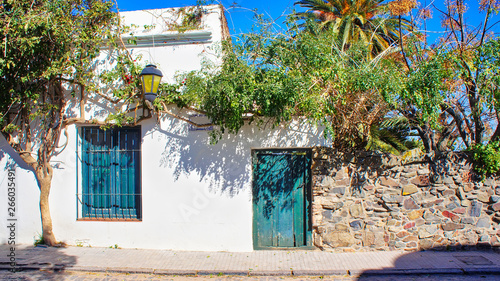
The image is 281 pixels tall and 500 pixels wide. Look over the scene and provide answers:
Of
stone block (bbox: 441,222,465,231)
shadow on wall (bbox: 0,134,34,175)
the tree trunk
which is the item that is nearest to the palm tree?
stone block (bbox: 441,222,465,231)

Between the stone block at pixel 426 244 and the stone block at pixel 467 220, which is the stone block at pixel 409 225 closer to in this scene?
the stone block at pixel 426 244

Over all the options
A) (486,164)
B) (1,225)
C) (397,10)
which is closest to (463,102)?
(486,164)

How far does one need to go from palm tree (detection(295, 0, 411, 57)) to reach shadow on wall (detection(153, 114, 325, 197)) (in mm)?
5077

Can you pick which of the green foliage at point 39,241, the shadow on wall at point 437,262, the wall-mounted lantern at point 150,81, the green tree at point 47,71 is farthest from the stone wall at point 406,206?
the green foliage at point 39,241

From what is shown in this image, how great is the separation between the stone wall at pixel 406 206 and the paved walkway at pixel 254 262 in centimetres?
25

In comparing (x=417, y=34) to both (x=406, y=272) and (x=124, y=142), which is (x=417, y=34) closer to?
(x=406, y=272)

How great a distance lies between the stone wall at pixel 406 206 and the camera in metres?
6.11

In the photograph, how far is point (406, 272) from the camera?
5.21 metres

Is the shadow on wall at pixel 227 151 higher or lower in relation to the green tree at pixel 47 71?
lower

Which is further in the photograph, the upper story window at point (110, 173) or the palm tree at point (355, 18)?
the palm tree at point (355, 18)

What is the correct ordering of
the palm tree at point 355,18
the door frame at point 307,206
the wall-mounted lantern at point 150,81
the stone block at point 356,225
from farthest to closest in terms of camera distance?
the palm tree at point 355,18
the door frame at point 307,206
the stone block at point 356,225
the wall-mounted lantern at point 150,81

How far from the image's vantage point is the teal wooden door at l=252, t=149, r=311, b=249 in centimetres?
628

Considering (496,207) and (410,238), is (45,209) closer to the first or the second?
(410,238)

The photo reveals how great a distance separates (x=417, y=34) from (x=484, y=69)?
1461 millimetres
